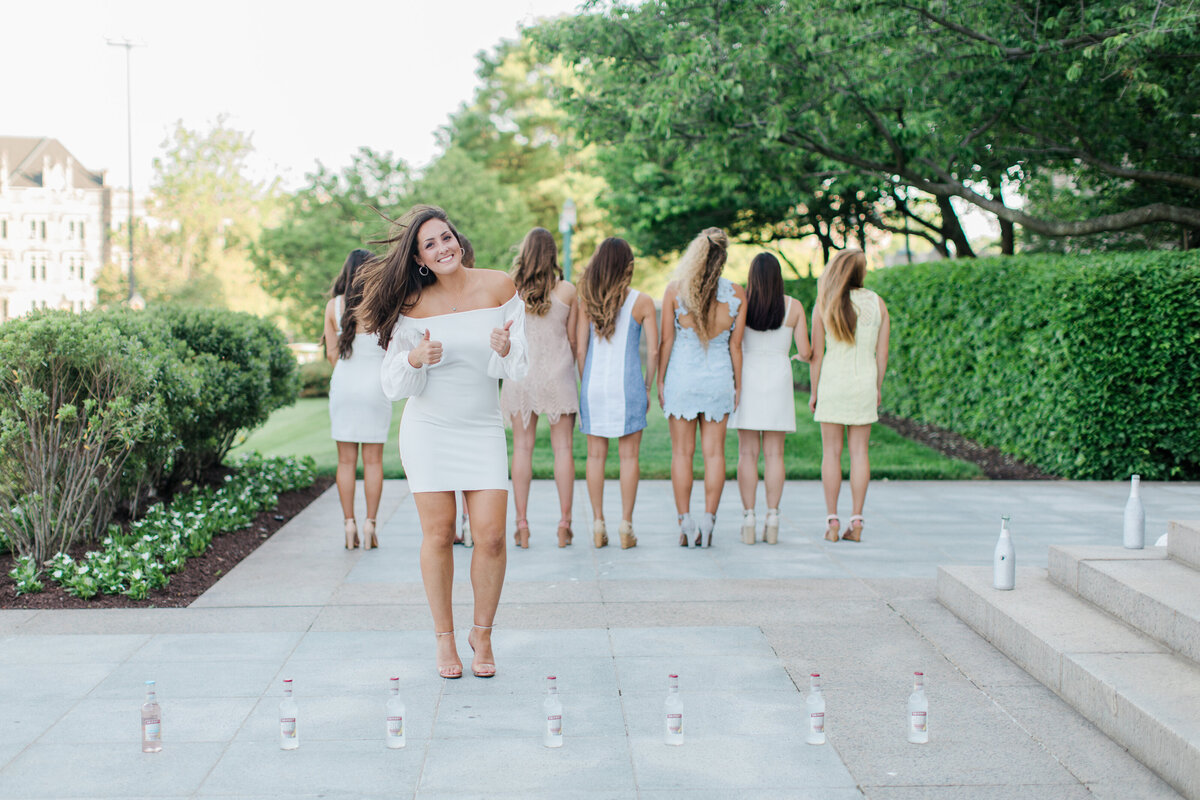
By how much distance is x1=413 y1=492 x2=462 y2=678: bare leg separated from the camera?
4527 millimetres

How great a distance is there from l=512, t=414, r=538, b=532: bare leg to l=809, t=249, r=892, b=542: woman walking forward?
194cm

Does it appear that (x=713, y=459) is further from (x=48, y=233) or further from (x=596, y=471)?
(x=48, y=233)

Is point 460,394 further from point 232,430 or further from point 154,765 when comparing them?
point 232,430

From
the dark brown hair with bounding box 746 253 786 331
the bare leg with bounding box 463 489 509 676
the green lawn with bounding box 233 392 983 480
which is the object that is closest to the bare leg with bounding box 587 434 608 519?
the dark brown hair with bounding box 746 253 786 331

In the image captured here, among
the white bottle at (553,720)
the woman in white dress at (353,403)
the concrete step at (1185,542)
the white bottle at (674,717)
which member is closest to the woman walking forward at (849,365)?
the concrete step at (1185,542)

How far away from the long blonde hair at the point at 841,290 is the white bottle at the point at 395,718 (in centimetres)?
461

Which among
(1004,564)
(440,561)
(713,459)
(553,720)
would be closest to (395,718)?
(553,720)

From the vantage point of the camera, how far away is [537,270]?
688 cm

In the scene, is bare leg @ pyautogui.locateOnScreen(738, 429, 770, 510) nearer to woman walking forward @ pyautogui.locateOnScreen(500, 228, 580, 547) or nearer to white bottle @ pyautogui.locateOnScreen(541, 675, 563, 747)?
woman walking forward @ pyautogui.locateOnScreen(500, 228, 580, 547)

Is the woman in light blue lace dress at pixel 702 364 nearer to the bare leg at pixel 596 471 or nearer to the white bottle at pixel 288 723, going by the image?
the bare leg at pixel 596 471

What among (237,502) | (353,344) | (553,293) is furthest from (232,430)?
(553,293)

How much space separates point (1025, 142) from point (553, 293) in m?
10.8

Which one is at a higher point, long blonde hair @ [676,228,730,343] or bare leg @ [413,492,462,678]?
long blonde hair @ [676,228,730,343]

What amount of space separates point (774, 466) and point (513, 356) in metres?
3.50
